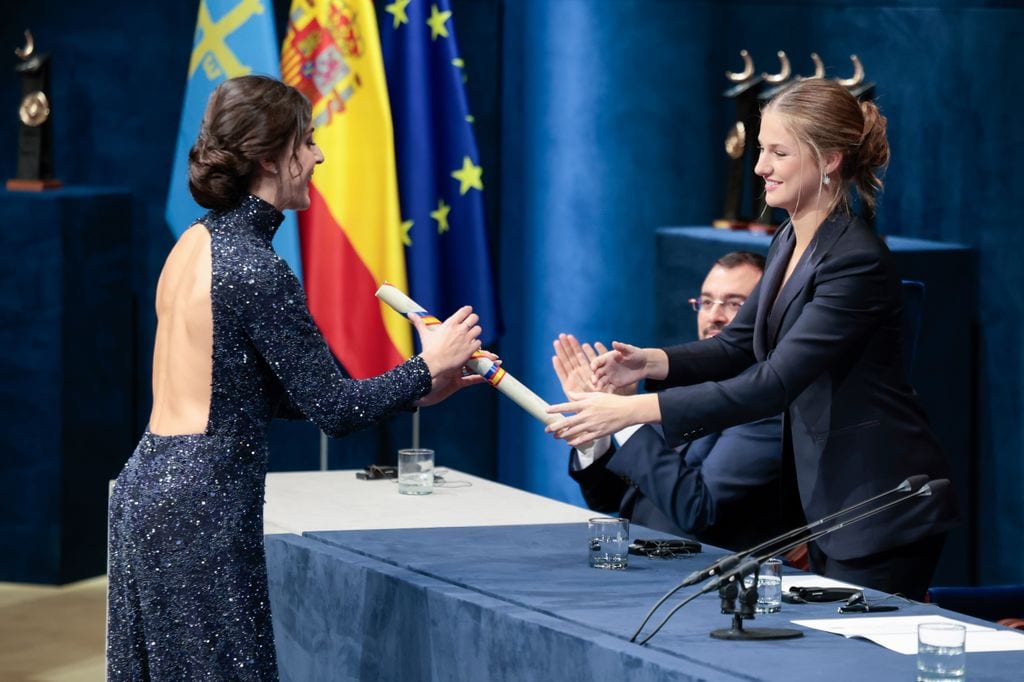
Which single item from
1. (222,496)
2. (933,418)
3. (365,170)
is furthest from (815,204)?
(365,170)

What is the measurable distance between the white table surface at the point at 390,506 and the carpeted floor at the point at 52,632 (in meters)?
1.09

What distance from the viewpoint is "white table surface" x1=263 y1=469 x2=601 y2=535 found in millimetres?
3404

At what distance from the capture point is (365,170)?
568 centimetres

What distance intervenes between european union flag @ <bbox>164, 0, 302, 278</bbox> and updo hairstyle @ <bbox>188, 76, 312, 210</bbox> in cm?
294

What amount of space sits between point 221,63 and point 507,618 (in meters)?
3.53

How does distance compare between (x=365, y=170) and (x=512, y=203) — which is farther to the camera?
(x=512, y=203)

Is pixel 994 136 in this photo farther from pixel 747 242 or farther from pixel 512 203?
pixel 512 203

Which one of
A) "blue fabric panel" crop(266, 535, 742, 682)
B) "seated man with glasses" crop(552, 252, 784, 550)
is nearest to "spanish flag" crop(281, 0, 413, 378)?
"seated man with glasses" crop(552, 252, 784, 550)

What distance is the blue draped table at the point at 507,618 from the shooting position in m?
2.25

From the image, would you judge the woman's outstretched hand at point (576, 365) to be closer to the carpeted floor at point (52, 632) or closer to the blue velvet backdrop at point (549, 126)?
the carpeted floor at point (52, 632)

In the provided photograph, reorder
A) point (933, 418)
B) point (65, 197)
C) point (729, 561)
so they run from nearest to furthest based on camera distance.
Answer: point (729, 561), point (933, 418), point (65, 197)

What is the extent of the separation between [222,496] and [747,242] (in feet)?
8.86

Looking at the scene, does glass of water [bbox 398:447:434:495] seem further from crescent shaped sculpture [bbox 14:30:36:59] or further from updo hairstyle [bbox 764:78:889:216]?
crescent shaped sculpture [bbox 14:30:36:59]

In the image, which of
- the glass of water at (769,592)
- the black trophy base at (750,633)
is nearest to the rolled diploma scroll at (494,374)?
the glass of water at (769,592)
